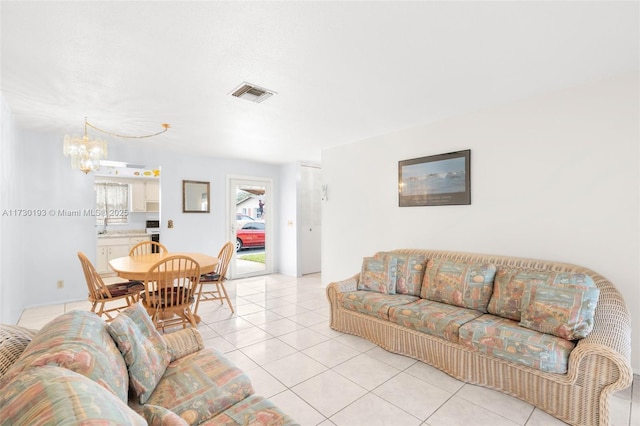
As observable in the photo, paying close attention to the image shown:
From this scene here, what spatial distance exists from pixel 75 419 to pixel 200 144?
14.7 ft

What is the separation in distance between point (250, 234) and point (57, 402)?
7.56 meters

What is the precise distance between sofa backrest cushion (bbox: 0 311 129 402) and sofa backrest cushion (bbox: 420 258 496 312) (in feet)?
8.43

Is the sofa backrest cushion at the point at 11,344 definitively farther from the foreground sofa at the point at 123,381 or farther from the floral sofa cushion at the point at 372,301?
the floral sofa cushion at the point at 372,301

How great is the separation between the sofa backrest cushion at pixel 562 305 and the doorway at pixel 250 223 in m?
4.95

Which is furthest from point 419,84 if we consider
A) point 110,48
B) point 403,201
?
point 110,48

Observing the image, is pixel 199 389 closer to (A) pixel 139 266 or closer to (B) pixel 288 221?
(A) pixel 139 266

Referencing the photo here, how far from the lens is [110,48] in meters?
2.00

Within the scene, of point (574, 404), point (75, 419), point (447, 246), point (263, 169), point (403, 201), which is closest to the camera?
point (75, 419)

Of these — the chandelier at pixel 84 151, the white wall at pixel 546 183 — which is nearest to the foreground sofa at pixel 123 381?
the chandelier at pixel 84 151

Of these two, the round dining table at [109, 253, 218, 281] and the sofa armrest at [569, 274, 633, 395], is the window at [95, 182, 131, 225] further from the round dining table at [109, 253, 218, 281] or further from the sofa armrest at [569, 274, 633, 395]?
the sofa armrest at [569, 274, 633, 395]

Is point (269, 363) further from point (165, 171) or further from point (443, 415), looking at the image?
point (165, 171)

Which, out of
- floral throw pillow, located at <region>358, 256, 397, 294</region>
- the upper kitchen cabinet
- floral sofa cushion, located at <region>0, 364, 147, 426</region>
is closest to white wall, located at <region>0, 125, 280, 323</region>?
the upper kitchen cabinet

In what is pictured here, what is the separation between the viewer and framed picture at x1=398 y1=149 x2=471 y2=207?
3.33m

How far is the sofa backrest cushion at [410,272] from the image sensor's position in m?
3.17
